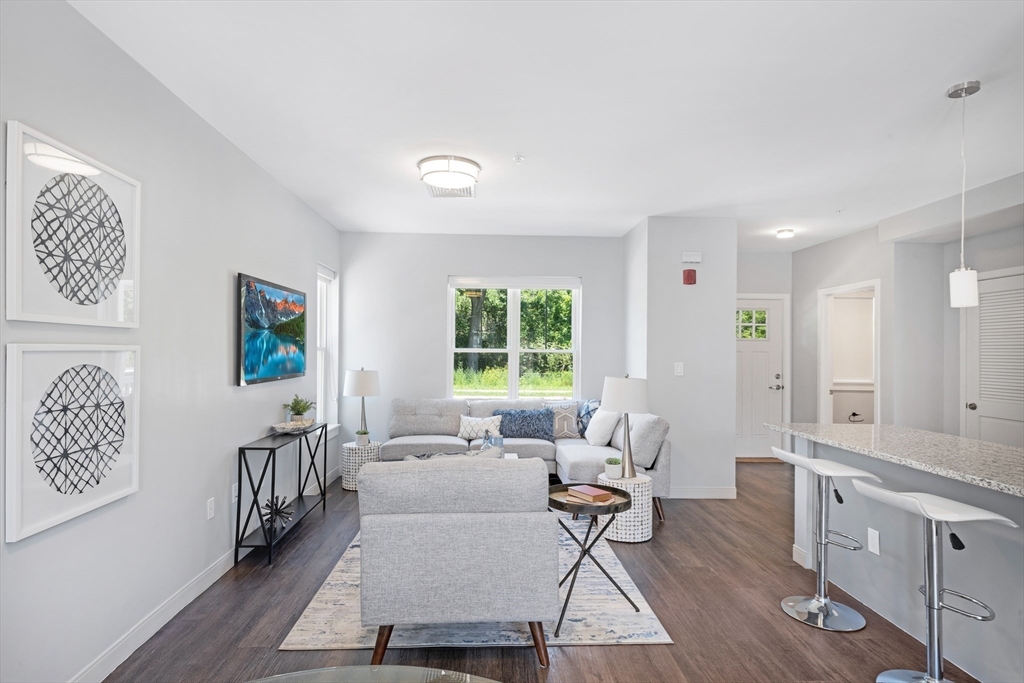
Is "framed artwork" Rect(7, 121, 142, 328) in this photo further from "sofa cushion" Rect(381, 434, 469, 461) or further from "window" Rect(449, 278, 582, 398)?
"window" Rect(449, 278, 582, 398)

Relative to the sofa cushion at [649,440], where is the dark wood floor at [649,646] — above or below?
below

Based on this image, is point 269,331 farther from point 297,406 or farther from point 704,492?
point 704,492

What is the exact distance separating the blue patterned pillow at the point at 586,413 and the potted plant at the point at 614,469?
146 centimetres

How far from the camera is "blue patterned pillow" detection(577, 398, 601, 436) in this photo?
551 cm

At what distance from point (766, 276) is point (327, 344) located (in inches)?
201

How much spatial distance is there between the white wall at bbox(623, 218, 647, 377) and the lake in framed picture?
9.90 ft

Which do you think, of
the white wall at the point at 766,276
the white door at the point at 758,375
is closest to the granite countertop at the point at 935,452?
the white door at the point at 758,375

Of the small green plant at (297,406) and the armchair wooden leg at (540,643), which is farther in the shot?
the small green plant at (297,406)

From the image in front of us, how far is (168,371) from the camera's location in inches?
105

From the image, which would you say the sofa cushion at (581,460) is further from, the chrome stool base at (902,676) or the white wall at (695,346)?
the chrome stool base at (902,676)

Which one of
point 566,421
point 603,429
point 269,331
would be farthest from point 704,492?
point 269,331

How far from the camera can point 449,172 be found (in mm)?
3586

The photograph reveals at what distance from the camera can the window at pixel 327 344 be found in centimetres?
552

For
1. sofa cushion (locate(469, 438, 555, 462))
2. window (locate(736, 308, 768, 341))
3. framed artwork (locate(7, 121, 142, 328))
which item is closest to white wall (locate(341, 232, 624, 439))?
sofa cushion (locate(469, 438, 555, 462))
